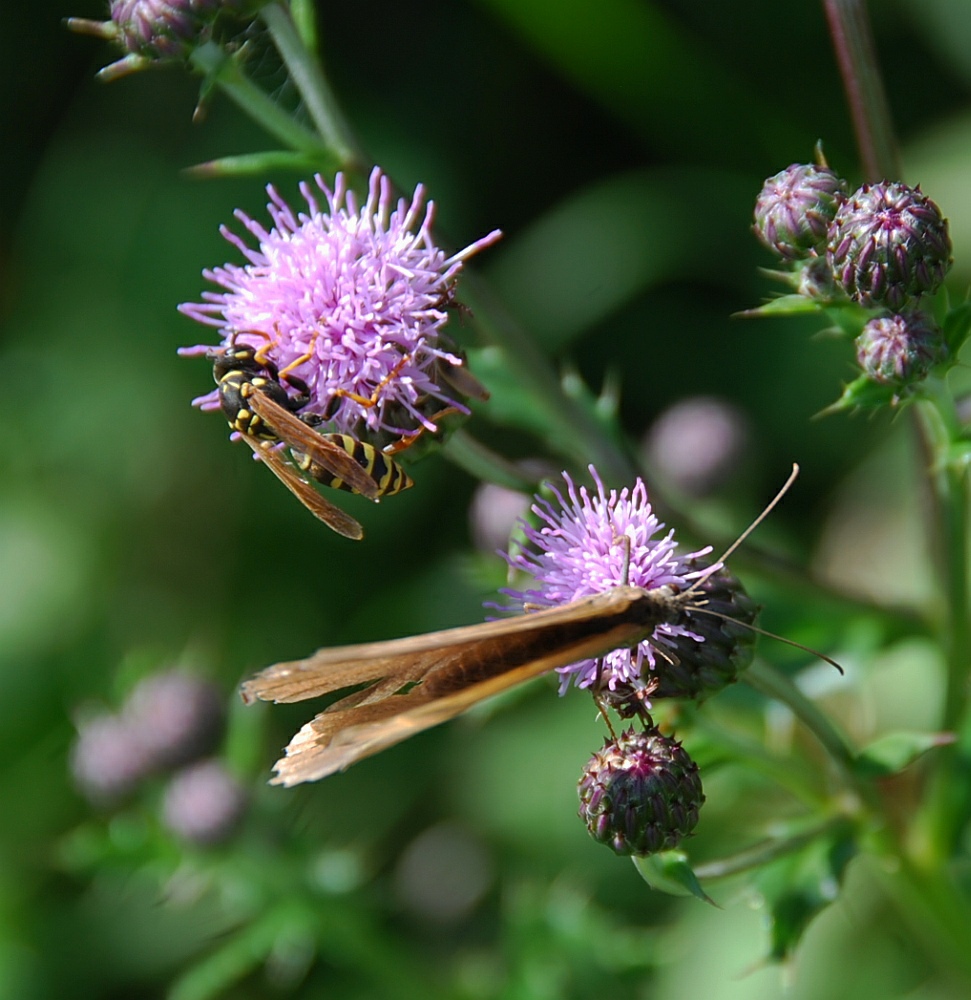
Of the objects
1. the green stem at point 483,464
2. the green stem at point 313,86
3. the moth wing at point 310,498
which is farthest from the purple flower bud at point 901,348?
the green stem at point 313,86

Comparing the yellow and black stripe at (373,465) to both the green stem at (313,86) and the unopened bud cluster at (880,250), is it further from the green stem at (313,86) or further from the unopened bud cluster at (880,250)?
the unopened bud cluster at (880,250)

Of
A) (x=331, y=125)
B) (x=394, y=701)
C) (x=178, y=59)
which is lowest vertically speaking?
(x=394, y=701)

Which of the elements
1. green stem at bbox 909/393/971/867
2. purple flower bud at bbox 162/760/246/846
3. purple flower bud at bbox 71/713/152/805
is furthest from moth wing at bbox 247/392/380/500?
purple flower bud at bbox 71/713/152/805

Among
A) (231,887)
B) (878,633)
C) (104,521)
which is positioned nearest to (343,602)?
(104,521)

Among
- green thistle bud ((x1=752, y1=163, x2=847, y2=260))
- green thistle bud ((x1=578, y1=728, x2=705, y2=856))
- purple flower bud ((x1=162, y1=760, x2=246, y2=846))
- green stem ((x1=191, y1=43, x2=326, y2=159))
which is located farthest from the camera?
purple flower bud ((x1=162, y1=760, x2=246, y2=846))

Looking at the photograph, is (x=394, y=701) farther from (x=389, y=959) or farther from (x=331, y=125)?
(x=389, y=959)

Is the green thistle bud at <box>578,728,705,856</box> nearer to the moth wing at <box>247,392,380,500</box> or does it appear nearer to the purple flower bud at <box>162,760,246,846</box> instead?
the moth wing at <box>247,392,380,500</box>
